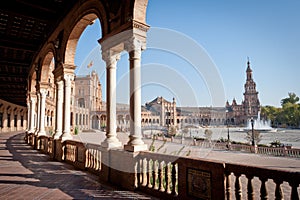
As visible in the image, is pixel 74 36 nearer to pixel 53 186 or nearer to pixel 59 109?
pixel 59 109

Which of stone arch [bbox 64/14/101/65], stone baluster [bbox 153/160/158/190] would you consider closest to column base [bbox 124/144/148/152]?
stone baluster [bbox 153/160/158/190]

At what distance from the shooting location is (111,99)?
19.7 ft

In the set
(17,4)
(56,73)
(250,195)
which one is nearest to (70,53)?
(56,73)

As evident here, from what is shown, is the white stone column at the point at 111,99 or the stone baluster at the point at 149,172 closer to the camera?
the stone baluster at the point at 149,172

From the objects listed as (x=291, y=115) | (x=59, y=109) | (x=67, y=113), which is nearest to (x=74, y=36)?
(x=67, y=113)

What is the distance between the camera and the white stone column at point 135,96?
16.6 feet

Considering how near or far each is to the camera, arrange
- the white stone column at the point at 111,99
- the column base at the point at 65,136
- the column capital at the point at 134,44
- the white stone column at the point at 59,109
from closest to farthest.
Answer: the column capital at the point at 134,44, the white stone column at the point at 111,99, the column base at the point at 65,136, the white stone column at the point at 59,109

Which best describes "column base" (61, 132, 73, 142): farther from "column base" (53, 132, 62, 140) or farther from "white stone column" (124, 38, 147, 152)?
"white stone column" (124, 38, 147, 152)

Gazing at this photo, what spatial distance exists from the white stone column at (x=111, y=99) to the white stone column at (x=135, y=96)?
0.75 meters

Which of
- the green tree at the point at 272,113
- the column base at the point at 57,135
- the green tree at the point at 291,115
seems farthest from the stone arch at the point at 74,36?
the green tree at the point at 272,113

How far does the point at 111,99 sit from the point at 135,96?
1.07 metres

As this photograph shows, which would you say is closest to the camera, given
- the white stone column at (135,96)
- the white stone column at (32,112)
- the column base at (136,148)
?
the column base at (136,148)

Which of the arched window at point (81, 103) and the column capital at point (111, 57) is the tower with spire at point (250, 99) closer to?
the arched window at point (81, 103)

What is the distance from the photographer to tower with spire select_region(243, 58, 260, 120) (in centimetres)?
9612
